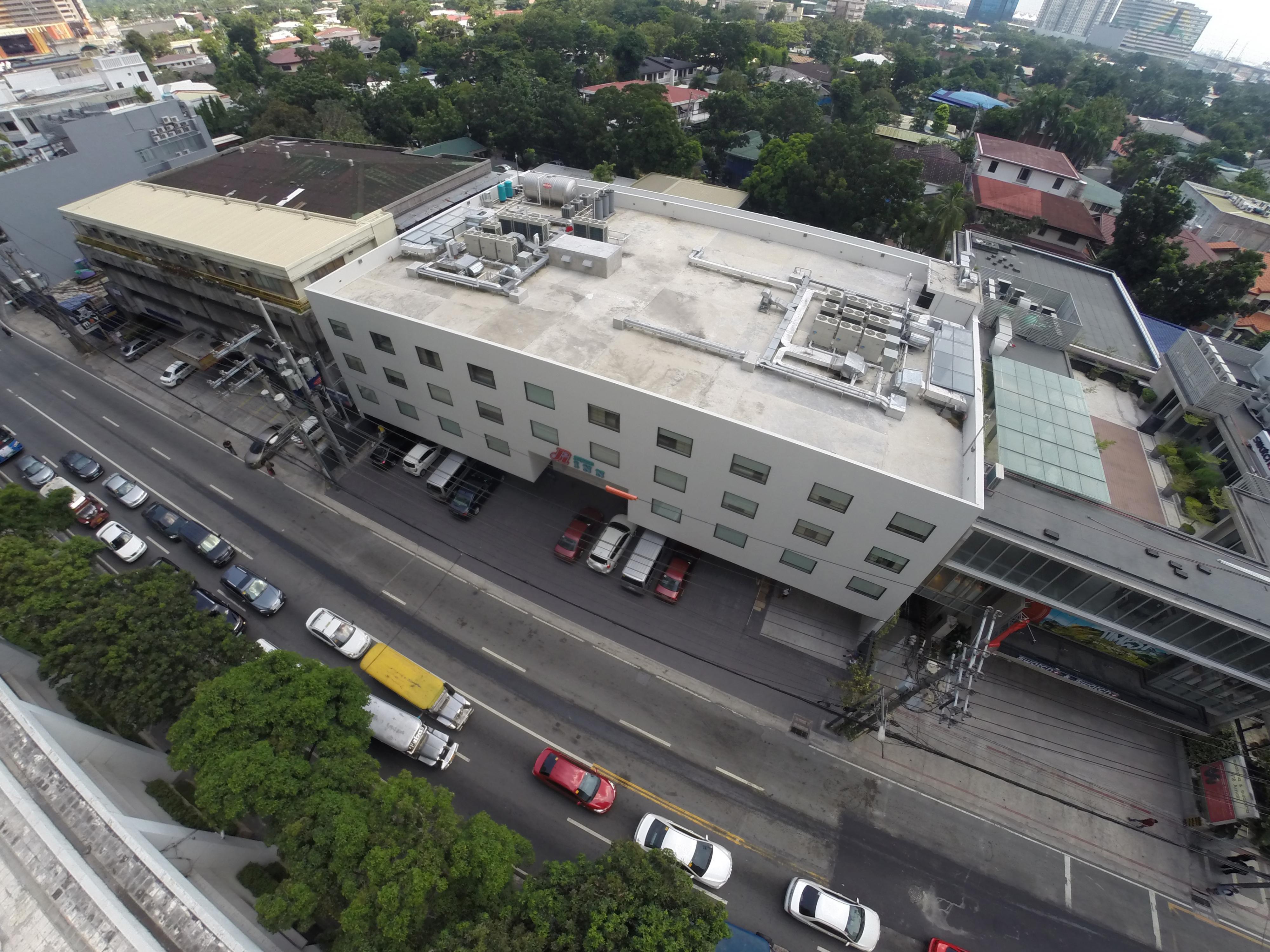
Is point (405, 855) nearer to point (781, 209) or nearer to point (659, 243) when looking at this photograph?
point (659, 243)

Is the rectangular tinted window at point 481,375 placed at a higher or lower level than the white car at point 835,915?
higher

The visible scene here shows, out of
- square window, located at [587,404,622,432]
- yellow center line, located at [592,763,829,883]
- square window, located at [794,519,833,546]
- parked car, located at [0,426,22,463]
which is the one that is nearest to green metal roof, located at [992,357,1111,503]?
square window, located at [794,519,833,546]

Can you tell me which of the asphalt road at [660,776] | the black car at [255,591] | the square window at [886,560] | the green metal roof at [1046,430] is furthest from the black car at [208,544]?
the green metal roof at [1046,430]

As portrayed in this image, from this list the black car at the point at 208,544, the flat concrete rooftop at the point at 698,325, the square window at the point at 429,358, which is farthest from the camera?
the black car at the point at 208,544

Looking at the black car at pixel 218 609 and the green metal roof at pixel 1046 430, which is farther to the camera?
the black car at pixel 218 609

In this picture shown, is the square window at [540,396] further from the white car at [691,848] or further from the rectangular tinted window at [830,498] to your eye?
the white car at [691,848]

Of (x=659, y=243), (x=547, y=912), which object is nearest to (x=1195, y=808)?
(x=547, y=912)
